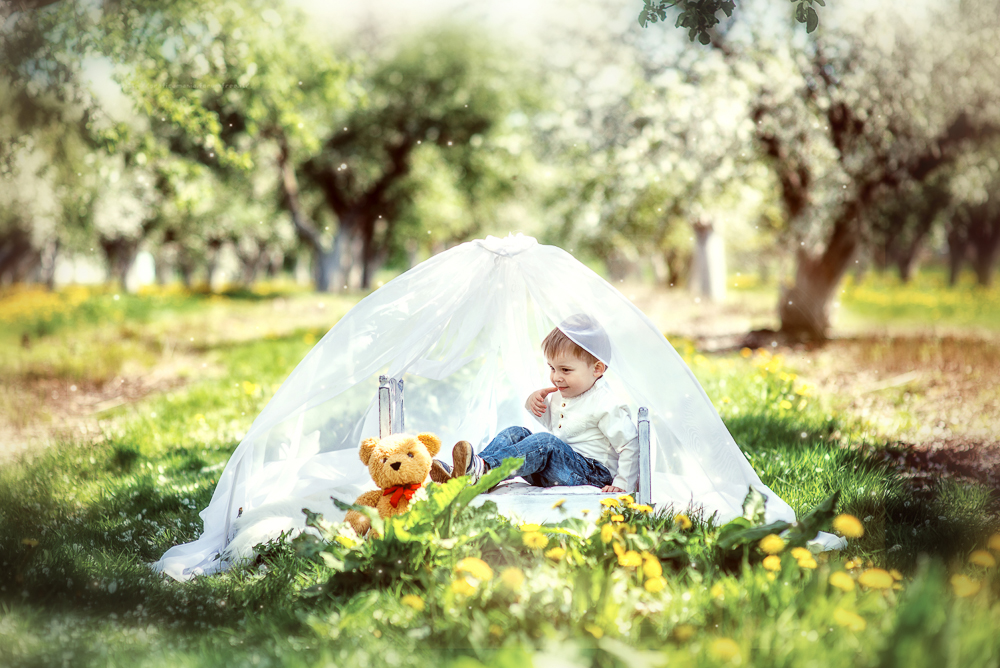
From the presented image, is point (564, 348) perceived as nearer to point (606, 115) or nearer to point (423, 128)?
point (606, 115)

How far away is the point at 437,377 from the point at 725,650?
98.3 inches

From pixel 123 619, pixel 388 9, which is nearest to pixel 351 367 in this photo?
pixel 123 619

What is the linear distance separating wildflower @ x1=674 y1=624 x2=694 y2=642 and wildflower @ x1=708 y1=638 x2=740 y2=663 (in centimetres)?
14

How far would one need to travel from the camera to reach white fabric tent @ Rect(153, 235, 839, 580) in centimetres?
345

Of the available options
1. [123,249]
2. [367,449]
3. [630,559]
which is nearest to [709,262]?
[367,449]

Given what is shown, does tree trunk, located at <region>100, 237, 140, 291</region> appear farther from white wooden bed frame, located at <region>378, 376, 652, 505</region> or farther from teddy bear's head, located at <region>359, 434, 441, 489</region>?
teddy bear's head, located at <region>359, 434, 441, 489</region>

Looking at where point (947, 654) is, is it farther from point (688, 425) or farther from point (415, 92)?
point (415, 92)

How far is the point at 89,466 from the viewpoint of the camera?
15.9ft

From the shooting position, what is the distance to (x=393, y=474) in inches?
130

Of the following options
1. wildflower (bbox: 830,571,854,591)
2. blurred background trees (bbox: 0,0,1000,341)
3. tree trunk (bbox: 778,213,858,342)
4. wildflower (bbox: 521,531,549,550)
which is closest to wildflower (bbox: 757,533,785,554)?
wildflower (bbox: 830,571,854,591)

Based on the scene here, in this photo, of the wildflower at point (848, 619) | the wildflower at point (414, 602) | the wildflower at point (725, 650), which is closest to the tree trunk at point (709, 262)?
the wildflower at point (848, 619)

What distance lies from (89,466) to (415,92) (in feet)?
49.0

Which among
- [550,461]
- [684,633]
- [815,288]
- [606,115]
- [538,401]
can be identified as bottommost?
[684,633]

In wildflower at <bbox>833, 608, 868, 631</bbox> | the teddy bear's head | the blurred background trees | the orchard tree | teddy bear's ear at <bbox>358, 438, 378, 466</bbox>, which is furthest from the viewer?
the orchard tree
